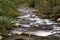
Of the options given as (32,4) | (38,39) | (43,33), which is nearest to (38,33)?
(43,33)

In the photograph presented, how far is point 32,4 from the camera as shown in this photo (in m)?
18.8

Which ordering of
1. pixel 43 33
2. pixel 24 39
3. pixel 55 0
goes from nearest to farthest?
pixel 24 39 → pixel 43 33 → pixel 55 0

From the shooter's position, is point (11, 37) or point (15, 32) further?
point (15, 32)

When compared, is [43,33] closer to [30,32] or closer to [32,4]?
[30,32]

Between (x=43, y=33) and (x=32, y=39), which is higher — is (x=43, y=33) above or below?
above

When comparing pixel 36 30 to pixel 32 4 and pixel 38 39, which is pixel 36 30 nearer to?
pixel 38 39

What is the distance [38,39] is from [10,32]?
1.41 metres

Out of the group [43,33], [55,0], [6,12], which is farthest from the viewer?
[55,0]

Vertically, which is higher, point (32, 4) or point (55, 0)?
point (32, 4)

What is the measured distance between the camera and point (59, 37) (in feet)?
21.9

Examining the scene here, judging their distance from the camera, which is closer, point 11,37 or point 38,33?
point 11,37

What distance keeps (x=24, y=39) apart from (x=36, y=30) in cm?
151

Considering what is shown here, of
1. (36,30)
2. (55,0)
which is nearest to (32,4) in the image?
(55,0)

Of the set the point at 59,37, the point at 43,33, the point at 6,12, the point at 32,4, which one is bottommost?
the point at 59,37
